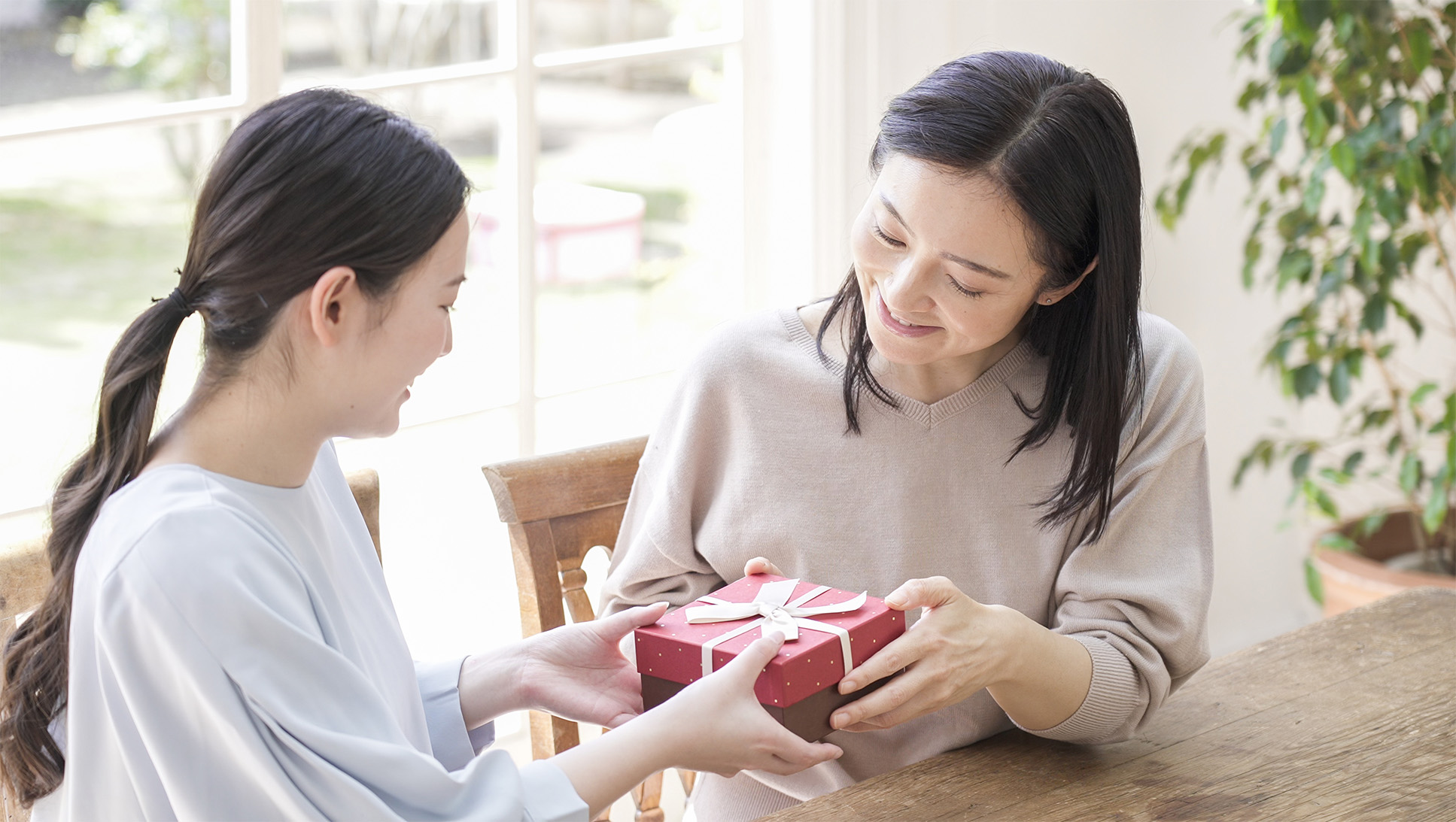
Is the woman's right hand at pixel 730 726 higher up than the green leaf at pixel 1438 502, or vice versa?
the woman's right hand at pixel 730 726

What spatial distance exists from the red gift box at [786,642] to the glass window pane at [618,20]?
4.34 ft

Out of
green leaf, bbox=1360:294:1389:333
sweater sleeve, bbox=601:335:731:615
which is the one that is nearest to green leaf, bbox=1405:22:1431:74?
green leaf, bbox=1360:294:1389:333

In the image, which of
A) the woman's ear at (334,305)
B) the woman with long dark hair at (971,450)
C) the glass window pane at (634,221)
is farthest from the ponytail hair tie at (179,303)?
the glass window pane at (634,221)

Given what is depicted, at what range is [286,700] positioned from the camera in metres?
0.93

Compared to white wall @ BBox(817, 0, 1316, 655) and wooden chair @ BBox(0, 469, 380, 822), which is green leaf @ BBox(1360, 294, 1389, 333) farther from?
wooden chair @ BBox(0, 469, 380, 822)

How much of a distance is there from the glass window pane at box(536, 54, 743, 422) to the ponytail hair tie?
1337 millimetres

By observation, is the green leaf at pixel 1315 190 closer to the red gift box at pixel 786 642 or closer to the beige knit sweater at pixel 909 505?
the beige knit sweater at pixel 909 505

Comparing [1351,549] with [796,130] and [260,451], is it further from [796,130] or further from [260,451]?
[260,451]

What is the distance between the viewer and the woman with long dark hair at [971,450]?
4.39 ft

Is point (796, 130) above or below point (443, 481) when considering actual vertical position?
above

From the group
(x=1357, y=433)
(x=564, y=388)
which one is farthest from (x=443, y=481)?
(x=1357, y=433)

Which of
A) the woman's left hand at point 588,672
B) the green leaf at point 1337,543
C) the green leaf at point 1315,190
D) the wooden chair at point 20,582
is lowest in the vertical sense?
the green leaf at point 1337,543

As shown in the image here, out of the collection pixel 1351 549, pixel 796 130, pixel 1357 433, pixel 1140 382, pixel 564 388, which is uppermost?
pixel 796 130

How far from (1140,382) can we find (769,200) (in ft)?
3.85
